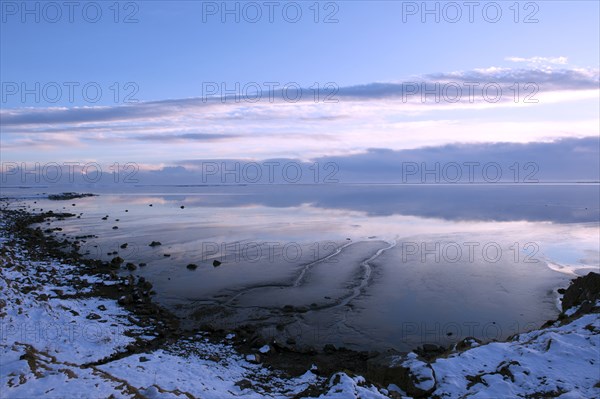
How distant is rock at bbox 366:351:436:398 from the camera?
1040 centimetres

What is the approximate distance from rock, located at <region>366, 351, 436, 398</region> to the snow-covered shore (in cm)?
3

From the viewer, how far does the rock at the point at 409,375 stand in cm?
1040

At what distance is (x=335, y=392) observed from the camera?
9.41m

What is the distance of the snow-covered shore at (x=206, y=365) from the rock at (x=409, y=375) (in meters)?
0.03

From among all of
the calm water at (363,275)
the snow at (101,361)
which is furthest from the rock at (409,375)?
the calm water at (363,275)

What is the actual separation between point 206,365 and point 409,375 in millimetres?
6016

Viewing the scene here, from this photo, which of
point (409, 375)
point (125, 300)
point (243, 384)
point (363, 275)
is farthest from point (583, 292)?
point (125, 300)

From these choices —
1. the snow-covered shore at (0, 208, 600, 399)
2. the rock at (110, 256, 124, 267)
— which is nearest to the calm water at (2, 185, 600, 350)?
the rock at (110, 256, 124, 267)

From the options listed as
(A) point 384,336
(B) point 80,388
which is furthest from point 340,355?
(B) point 80,388

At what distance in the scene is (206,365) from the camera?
12.2 meters

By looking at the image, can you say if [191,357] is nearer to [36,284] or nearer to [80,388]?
[80,388]

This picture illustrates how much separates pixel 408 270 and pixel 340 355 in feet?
37.1

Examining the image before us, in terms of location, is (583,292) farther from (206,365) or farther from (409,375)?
(206,365)

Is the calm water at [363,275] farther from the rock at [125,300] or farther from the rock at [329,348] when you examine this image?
the rock at [125,300]
